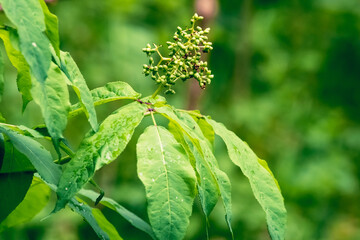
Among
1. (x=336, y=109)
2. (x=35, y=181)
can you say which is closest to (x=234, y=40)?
(x=336, y=109)

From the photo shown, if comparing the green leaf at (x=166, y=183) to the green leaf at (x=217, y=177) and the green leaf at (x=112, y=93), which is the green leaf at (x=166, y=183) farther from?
the green leaf at (x=112, y=93)

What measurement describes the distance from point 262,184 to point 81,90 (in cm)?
37

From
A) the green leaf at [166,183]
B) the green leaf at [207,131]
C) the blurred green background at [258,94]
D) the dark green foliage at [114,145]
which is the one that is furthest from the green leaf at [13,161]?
the blurred green background at [258,94]

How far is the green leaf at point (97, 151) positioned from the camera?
890 mm

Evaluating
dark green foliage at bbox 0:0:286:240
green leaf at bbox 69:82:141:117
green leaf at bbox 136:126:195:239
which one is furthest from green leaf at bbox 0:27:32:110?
green leaf at bbox 136:126:195:239

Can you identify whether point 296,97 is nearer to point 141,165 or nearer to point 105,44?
point 105,44

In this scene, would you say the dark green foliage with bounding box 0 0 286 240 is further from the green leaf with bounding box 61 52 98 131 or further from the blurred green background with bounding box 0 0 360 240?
the blurred green background with bounding box 0 0 360 240

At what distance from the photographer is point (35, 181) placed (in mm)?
1256

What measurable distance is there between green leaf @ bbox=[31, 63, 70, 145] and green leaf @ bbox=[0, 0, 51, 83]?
0.02m

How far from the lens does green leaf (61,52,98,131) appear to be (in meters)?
0.95

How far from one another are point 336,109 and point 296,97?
46cm

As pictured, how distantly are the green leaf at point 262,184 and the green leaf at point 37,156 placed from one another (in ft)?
1.02

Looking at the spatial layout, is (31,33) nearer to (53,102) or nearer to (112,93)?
(53,102)

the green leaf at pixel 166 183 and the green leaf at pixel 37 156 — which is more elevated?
the green leaf at pixel 166 183
